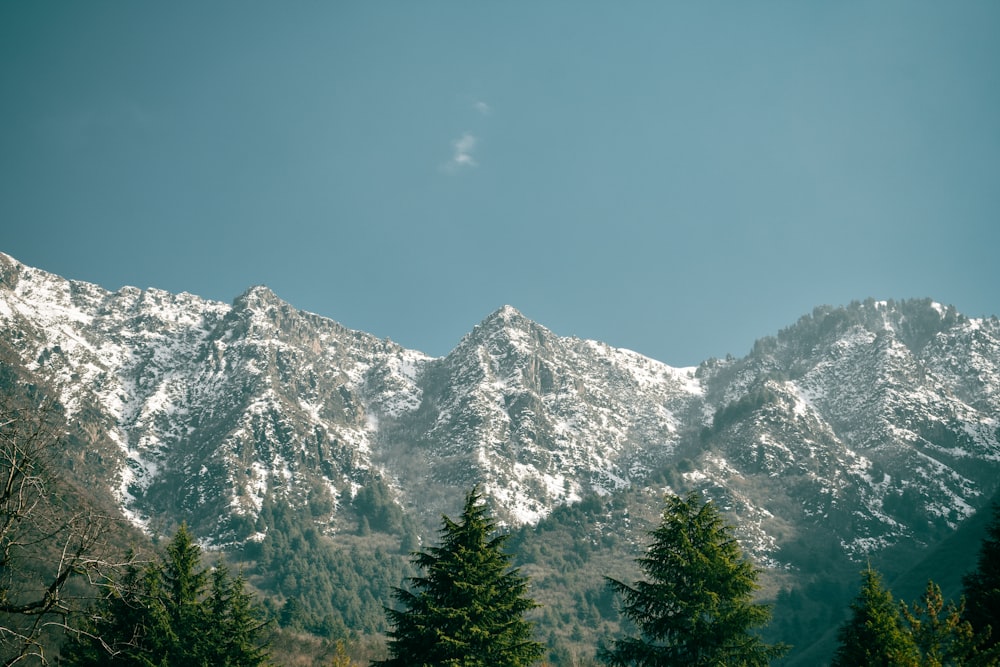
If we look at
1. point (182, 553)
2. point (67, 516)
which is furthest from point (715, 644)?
point (182, 553)

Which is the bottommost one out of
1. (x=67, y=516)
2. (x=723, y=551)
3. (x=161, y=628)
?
(x=161, y=628)

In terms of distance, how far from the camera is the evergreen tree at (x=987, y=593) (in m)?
36.6

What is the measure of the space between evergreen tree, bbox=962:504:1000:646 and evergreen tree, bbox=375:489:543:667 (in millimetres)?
22295

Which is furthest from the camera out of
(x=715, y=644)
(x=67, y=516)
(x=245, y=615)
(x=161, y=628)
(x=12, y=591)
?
(x=245, y=615)

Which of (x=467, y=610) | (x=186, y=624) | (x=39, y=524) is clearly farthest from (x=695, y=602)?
(x=186, y=624)

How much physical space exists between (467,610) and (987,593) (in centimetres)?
2567

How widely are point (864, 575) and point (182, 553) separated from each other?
4251 centimetres

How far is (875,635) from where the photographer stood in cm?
3572

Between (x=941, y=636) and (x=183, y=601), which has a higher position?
(x=941, y=636)

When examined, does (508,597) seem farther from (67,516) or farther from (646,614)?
(67,516)

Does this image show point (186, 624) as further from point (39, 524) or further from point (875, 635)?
point (875, 635)

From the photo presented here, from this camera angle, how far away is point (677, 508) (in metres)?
34.2

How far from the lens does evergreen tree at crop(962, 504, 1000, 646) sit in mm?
36594

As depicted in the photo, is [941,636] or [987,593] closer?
[941,636]
